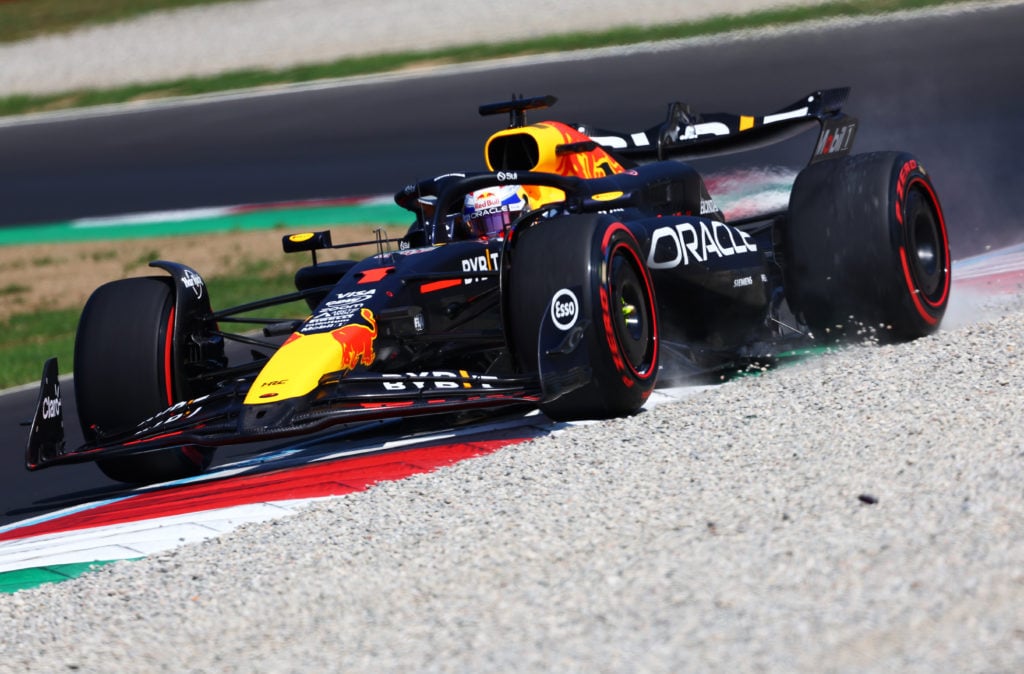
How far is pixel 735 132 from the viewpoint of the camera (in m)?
9.24

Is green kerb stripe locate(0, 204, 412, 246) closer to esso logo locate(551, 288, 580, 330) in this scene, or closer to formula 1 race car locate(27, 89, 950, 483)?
formula 1 race car locate(27, 89, 950, 483)

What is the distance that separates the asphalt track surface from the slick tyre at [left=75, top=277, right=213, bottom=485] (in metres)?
7.33

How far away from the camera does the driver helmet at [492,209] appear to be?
25.9ft

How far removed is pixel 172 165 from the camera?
64.8 ft

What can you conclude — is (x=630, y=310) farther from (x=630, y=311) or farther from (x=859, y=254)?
(x=859, y=254)

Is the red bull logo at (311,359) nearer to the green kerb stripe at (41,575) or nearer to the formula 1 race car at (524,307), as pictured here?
the formula 1 race car at (524,307)

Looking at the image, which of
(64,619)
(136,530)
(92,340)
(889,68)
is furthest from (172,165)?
(64,619)

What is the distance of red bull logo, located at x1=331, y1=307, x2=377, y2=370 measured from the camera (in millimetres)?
6586

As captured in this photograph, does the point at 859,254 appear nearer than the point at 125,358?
No

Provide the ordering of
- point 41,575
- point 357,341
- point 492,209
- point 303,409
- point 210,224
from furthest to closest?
1. point 210,224
2. point 492,209
3. point 357,341
4. point 303,409
5. point 41,575

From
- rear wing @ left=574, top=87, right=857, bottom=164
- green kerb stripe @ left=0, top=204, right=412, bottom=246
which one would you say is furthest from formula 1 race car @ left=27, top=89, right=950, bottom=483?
green kerb stripe @ left=0, top=204, right=412, bottom=246

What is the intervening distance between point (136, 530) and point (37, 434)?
3.49 ft

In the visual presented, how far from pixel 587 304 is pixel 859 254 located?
6.28ft

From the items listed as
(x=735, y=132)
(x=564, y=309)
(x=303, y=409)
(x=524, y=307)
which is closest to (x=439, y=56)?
(x=735, y=132)
